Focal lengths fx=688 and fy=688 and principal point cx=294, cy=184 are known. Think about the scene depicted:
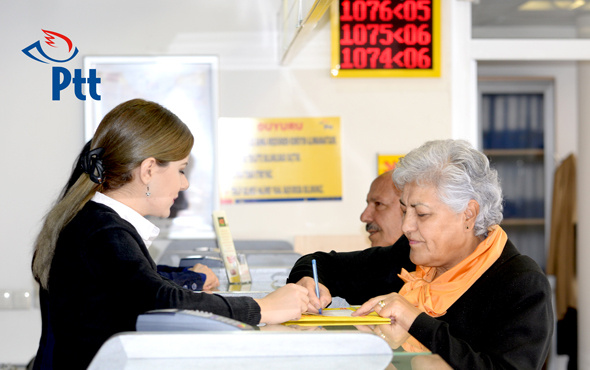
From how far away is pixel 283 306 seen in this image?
1.45 meters

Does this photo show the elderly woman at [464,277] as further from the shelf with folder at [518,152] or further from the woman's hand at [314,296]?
the shelf with folder at [518,152]

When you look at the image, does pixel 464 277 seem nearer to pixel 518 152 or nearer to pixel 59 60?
pixel 59 60

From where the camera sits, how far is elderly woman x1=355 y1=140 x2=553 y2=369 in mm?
1481

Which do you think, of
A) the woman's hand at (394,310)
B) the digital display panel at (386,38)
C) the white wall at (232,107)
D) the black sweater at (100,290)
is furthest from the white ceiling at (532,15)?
the black sweater at (100,290)

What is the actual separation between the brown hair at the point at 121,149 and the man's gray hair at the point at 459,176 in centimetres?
63

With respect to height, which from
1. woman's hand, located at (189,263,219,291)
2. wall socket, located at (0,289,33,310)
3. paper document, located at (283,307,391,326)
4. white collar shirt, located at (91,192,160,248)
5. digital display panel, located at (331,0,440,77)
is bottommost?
wall socket, located at (0,289,33,310)

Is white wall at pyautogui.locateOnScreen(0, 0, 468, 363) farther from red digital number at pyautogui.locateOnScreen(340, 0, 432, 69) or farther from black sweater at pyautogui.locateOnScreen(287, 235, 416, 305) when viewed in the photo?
black sweater at pyautogui.locateOnScreen(287, 235, 416, 305)

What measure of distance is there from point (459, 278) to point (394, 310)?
280 mm

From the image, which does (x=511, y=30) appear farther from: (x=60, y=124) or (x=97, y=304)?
(x=97, y=304)

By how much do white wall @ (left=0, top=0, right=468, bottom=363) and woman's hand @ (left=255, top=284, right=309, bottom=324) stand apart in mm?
1960

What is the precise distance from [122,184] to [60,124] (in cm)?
170

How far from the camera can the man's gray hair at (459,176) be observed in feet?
5.82

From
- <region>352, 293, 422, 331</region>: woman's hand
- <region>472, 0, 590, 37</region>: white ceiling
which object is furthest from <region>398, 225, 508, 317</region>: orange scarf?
<region>472, 0, 590, 37</region>: white ceiling

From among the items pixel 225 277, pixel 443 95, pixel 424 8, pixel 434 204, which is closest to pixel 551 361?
pixel 443 95
